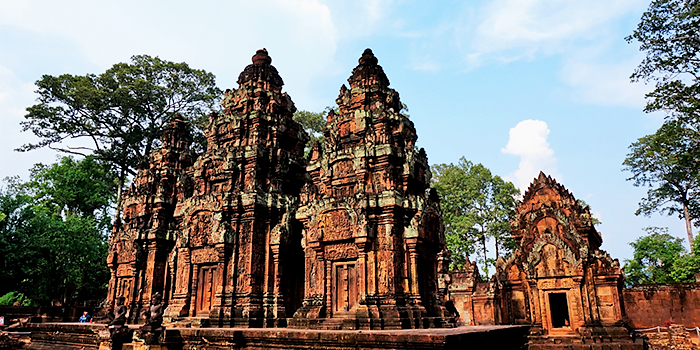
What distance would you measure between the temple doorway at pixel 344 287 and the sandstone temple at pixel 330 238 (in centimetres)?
3

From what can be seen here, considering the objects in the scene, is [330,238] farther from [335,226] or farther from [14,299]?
[14,299]

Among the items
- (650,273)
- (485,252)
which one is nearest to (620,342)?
(485,252)

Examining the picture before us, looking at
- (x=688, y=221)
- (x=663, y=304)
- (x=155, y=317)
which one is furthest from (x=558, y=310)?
(x=688, y=221)

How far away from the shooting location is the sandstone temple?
9.11 metres

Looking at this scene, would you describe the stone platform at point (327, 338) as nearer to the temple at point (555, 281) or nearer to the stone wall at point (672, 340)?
the temple at point (555, 281)

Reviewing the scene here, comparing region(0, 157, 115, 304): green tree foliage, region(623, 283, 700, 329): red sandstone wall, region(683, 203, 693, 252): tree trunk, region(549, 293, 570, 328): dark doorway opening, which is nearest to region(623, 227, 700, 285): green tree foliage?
region(683, 203, 693, 252): tree trunk

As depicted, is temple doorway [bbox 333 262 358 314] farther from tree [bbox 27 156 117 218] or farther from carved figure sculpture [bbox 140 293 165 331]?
tree [bbox 27 156 117 218]

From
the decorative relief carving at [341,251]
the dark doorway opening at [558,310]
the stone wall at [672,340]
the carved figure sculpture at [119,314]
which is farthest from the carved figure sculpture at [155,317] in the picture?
the stone wall at [672,340]

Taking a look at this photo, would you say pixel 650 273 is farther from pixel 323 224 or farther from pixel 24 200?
pixel 24 200

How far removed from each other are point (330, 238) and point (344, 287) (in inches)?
40.4

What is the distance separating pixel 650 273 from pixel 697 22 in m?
22.7

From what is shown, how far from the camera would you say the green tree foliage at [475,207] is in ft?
88.5

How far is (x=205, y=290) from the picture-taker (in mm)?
11789

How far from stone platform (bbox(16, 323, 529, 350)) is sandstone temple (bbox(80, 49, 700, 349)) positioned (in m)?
1.28
